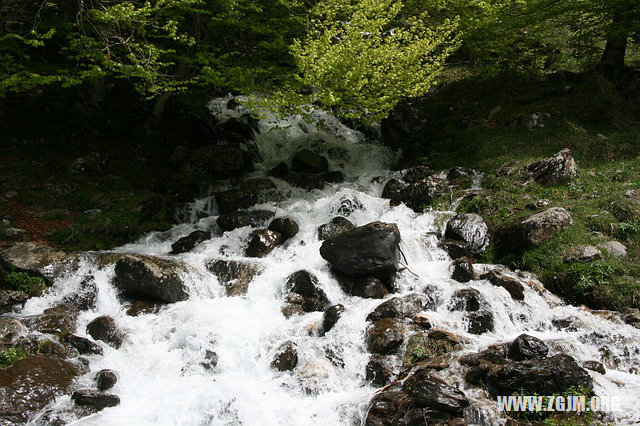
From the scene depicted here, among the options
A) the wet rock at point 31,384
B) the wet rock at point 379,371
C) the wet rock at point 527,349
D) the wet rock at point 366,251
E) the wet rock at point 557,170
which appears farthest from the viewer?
the wet rock at point 557,170

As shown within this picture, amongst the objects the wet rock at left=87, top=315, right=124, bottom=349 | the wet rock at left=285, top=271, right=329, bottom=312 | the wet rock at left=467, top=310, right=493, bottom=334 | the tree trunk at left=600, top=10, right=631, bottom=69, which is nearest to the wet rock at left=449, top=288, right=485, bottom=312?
the wet rock at left=467, top=310, right=493, bottom=334

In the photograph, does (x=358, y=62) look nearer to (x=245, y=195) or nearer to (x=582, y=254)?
(x=245, y=195)

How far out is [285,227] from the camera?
46.5 feet

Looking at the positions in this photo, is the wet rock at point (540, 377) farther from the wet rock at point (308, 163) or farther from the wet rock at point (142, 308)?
the wet rock at point (308, 163)

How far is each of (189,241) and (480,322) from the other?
8912mm

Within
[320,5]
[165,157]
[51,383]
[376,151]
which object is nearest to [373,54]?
[320,5]

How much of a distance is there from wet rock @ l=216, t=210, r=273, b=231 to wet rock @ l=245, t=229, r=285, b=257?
3.82 ft

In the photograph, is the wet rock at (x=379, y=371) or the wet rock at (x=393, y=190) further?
the wet rock at (x=393, y=190)

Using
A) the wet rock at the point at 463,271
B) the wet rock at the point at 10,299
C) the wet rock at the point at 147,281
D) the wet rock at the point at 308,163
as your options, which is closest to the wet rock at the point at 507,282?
the wet rock at the point at 463,271

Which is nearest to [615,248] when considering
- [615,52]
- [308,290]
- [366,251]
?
[366,251]

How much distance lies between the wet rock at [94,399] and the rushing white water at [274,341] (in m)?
0.14

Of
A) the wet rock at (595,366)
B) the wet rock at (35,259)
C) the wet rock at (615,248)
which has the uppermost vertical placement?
the wet rock at (615,248)

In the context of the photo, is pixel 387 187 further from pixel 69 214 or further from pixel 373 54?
pixel 69 214

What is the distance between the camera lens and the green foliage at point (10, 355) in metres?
8.26
